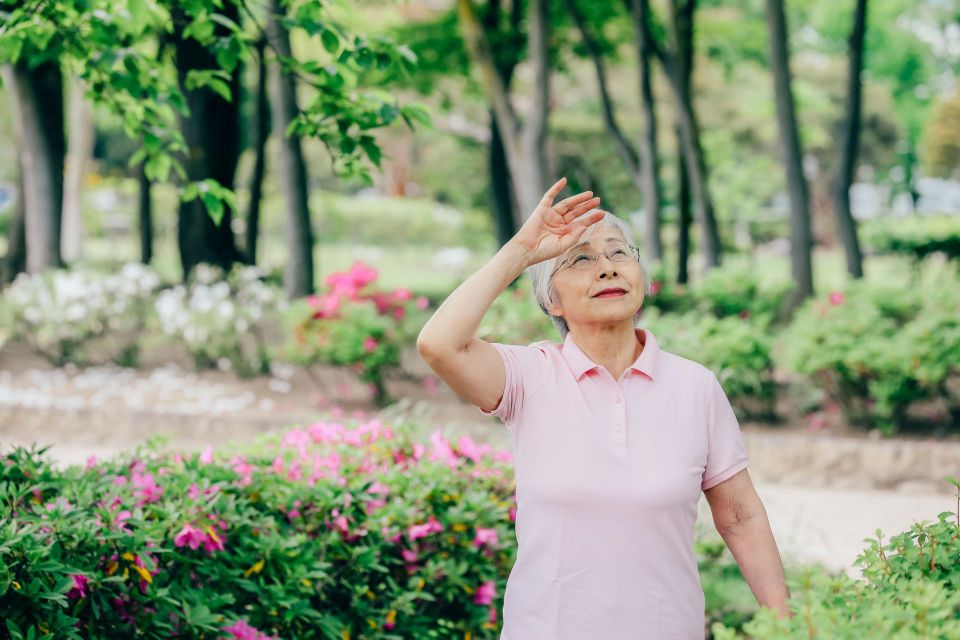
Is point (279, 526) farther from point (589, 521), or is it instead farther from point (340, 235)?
point (340, 235)

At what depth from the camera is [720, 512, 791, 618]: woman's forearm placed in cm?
270

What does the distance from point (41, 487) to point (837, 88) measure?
35642 mm

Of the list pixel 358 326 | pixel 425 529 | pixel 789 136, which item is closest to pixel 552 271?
pixel 425 529

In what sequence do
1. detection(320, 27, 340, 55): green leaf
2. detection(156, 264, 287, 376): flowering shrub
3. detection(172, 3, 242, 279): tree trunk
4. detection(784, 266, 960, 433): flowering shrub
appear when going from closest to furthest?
1. detection(320, 27, 340, 55): green leaf
2. detection(784, 266, 960, 433): flowering shrub
3. detection(156, 264, 287, 376): flowering shrub
4. detection(172, 3, 242, 279): tree trunk

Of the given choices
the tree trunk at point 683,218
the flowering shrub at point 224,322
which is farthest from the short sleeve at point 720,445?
the tree trunk at point 683,218

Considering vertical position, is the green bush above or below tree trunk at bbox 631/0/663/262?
below

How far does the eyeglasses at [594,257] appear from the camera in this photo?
9.25 feet

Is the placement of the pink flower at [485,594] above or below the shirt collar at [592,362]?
below

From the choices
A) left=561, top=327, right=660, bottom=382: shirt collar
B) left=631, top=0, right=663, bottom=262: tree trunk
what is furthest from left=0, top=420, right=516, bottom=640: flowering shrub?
A: left=631, top=0, right=663, bottom=262: tree trunk

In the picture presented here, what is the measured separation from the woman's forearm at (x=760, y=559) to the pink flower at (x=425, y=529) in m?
1.56

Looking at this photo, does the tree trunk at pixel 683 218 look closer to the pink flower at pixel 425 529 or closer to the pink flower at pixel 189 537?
the pink flower at pixel 425 529

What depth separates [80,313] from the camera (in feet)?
40.7

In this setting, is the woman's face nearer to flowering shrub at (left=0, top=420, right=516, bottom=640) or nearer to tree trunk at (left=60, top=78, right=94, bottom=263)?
flowering shrub at (left=0, top=420, right=516, bottom=640)

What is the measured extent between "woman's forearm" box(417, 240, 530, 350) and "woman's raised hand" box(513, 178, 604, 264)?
0.04 meters
